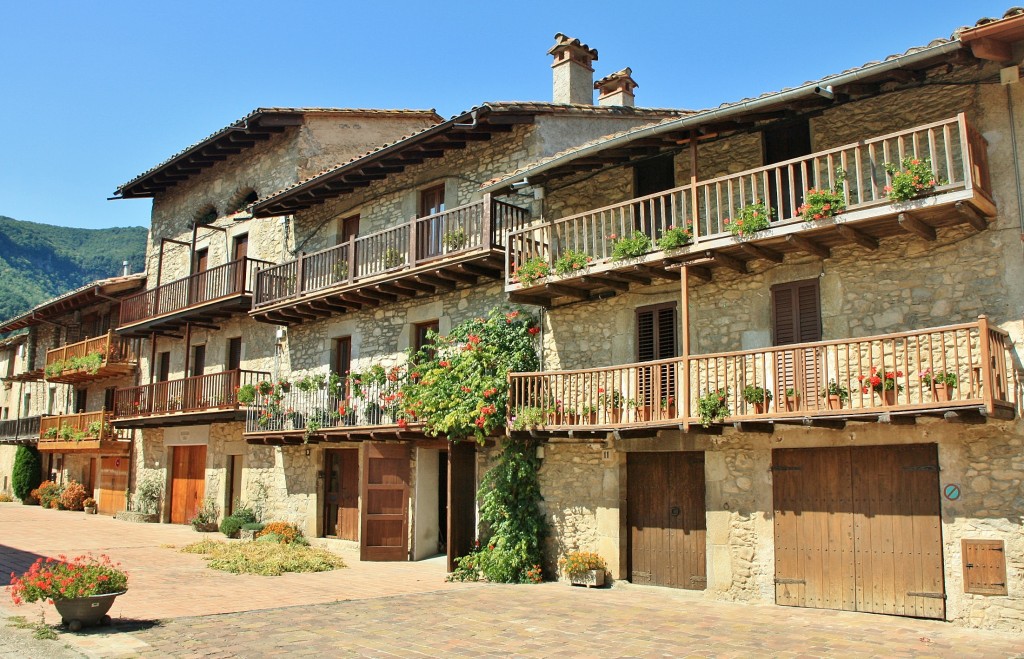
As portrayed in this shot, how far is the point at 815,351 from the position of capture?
416 inches

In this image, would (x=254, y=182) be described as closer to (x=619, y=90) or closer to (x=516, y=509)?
(x=619, y=90)

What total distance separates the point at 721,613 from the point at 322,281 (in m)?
11.8

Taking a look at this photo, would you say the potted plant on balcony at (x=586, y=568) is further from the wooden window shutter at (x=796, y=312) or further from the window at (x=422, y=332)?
the window at (x=422, y=332)

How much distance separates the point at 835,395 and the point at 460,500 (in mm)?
7727

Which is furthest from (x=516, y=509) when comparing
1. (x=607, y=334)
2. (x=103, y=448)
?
(x=103, y=448)

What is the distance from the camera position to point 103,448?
26750 mm

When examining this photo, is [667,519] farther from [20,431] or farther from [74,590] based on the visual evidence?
[20,431]

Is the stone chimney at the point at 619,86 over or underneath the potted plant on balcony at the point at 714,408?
over

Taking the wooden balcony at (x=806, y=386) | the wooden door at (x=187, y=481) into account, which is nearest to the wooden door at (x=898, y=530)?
the wooden balcony at (x=806, y=386)

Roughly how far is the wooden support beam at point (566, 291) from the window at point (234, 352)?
12219mm

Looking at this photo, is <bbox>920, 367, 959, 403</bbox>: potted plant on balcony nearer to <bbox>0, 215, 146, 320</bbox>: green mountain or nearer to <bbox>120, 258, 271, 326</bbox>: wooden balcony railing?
<bbox>120, 258, 271, 326</bbox>: wooden balcony railing

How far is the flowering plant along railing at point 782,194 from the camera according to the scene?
1013cm

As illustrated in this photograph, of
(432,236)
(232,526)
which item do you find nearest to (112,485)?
(232,526)

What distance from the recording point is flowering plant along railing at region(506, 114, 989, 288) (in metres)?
10.1
